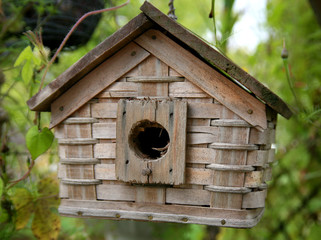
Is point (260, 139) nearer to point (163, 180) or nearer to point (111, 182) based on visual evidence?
point (163, 180)

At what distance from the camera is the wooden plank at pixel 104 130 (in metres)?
0.98

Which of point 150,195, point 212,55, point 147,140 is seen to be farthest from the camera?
point 147,140

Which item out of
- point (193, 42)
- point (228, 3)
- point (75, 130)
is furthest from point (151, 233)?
point (228, 3)

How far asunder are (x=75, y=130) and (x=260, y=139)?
56 cm

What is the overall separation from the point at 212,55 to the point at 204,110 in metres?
0.16

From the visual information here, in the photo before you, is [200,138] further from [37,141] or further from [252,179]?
[37,141]

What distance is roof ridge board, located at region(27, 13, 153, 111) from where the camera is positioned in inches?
35.3

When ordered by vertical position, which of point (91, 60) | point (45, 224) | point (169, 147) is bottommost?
point (45, 224)

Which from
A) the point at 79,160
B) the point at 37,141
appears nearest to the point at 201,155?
the point at 79,160

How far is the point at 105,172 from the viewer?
39.3 inches

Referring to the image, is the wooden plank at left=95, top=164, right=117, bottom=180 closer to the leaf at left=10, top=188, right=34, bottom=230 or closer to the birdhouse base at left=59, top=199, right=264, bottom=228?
the birdhouse base at left=59, top=199, right=264, bottom=228

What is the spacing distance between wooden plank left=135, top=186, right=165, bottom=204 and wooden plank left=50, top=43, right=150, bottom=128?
0.32 metres

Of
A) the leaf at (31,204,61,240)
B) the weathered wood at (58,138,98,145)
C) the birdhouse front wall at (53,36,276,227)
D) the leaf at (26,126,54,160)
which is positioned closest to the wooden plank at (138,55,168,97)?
the birdhouse front wall at (53,36,276,227)

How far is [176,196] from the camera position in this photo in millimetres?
955
